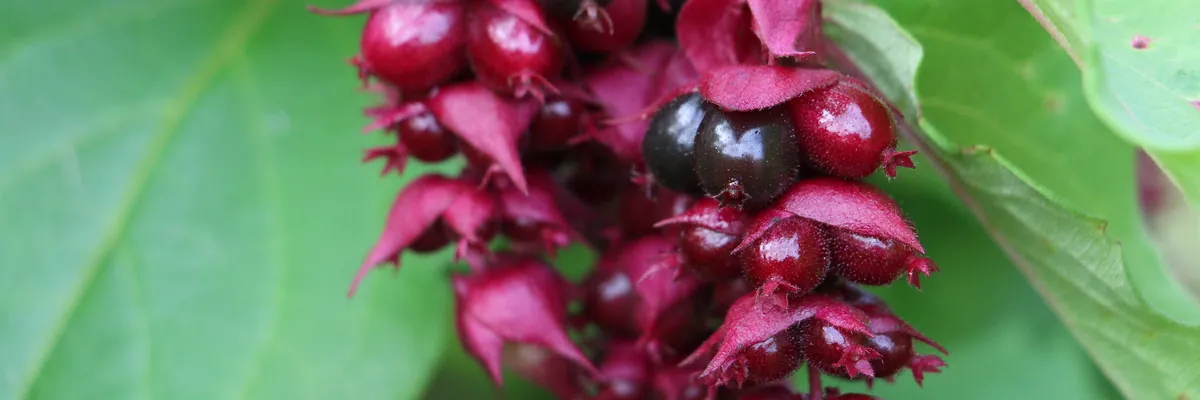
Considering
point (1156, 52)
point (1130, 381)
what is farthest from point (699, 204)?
point (1130, 381)

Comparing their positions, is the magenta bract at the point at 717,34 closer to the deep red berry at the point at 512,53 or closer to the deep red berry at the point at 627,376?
the deep red berry at the point at 512,53

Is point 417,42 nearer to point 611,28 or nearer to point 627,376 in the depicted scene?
point 611,28

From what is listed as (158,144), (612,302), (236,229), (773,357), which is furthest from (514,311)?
(158,144)

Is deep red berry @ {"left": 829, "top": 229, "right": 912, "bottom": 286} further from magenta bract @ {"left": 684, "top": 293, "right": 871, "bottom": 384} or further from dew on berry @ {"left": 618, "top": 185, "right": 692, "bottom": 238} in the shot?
dew on berry @ {"left": 618, "top": 185, "right": 692, "bottom": 238}

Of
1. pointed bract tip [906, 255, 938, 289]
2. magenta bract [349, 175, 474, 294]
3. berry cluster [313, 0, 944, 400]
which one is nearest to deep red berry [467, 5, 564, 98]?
berry cluster [313, 0, 944, 400]

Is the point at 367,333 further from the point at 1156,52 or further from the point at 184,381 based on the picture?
the point at 1156,52

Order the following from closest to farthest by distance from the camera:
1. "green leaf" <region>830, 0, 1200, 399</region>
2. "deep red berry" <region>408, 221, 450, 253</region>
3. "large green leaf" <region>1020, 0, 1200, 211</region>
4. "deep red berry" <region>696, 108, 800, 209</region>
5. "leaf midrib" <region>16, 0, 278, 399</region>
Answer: "large green leaf" <region>1020, 0, 1200, 211</region> → "deep red berry" <region>696, 108, 800, 209</region> → "green leaf" <region>830, 0, 1200, 399</region> → "deep red berry" <region>408, 221, 450, 253</region> → "leaf midrib" <region>16, 0, 278, 399</region>
